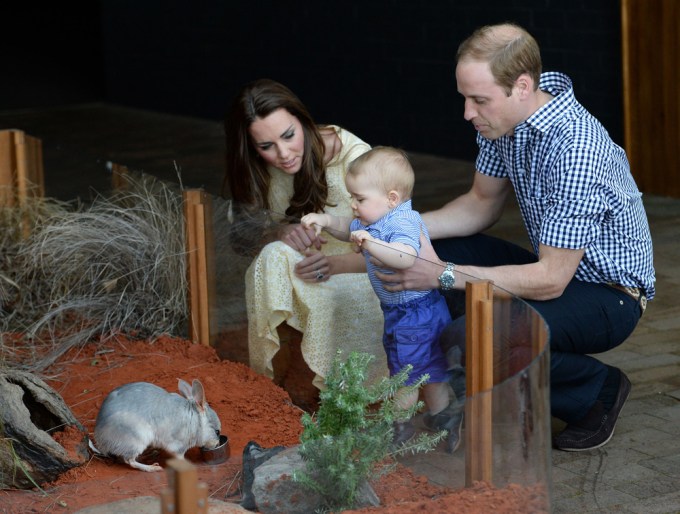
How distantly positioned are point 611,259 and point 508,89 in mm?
628

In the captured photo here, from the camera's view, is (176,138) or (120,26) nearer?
(176,138)

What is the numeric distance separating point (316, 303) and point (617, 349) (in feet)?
5.02

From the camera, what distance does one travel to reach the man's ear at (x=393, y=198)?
11.1 ft

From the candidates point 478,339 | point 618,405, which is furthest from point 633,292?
point 478,339

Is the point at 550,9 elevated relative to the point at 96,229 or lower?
elevated

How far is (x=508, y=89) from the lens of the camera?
11.1 feet

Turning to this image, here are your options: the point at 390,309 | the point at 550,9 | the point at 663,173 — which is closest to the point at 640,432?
the point at 390,309

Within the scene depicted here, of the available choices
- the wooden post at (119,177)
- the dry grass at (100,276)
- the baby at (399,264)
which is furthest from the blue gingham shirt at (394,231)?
the wooden post at (119,177)

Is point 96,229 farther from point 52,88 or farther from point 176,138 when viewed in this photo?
point 52,88

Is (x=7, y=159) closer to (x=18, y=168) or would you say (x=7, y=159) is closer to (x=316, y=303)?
(x=18, y=168)

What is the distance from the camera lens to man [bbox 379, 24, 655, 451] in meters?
3.34

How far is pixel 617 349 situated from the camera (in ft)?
14.7


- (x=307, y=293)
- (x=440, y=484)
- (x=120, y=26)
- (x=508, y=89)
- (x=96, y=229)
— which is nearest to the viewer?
(x=440, y=484)

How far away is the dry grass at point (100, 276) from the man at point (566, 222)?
1.36 m
